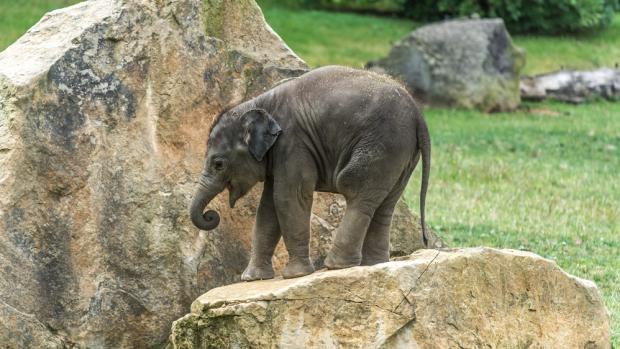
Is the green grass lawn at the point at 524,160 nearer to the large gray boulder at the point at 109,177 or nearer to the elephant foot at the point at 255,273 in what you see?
the elephant foot at the point at 255,273

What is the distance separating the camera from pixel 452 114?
22.1 m

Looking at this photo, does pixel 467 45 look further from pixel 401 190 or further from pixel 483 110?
pixel 401 190

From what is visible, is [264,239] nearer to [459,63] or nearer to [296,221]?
[296,221]

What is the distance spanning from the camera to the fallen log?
24.4 meters

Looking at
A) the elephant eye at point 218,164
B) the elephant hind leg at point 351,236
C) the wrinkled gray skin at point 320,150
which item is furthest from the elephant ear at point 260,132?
the elephant hind leg at point 351,236

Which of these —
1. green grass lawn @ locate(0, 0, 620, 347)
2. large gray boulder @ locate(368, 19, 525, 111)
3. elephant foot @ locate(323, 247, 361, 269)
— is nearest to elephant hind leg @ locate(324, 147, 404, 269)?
elephant foot @ locate(323, 247, 361, 269)

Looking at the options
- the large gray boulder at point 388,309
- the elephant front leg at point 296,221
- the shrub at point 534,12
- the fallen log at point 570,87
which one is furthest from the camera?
the shrub at point 534,12

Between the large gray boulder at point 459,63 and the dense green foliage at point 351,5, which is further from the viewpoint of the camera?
the dense green foliage at point 351,5

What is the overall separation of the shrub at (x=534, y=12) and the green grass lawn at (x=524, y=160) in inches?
21.9

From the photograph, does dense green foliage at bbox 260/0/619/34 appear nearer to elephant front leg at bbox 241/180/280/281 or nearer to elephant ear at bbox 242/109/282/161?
elephant front leg at bbox 241/180/280/281

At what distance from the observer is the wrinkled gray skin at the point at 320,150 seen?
7.03m

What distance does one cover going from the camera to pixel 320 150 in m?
7.16

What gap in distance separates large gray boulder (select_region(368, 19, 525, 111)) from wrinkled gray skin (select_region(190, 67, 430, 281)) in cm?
1511

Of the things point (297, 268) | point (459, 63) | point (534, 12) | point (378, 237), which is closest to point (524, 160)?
point (459, 63)
